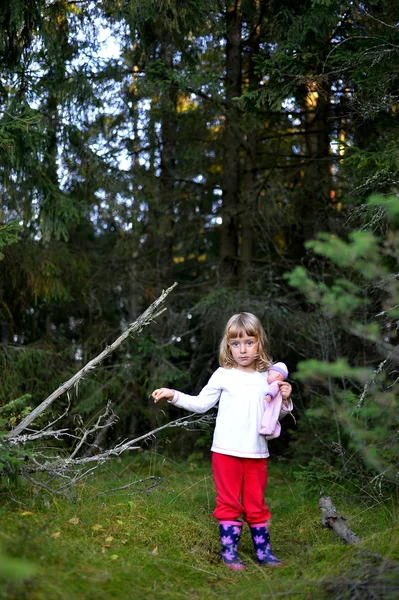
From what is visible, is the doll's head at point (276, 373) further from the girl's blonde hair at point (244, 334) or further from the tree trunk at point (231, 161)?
the tree trunk at point (231, 161)

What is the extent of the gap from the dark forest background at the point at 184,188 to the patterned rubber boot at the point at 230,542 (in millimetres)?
1455

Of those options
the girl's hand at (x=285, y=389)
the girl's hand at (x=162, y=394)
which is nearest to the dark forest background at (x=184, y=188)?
the girl's hand at (x=285, y=389)

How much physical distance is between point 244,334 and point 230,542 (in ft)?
4.78

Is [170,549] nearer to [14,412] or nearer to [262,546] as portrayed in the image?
[262,546]

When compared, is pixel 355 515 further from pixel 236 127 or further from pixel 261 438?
pixel 236 127

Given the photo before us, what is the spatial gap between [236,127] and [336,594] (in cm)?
682

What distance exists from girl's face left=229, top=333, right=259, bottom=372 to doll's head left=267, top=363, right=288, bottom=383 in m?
0.16

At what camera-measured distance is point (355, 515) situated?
18.1 ft

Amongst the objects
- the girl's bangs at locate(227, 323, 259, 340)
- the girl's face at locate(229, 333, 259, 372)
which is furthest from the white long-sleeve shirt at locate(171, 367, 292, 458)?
the girl's bangs at locate(227, 323, 259, 340)

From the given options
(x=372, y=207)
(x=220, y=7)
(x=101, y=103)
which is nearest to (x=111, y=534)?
(x=372, y=207)

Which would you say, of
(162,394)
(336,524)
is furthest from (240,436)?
(336,524)

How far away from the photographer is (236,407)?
4.79 meters

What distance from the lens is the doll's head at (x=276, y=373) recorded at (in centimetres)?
486

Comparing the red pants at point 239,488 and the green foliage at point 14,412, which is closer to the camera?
the green foliage at point 14,412
